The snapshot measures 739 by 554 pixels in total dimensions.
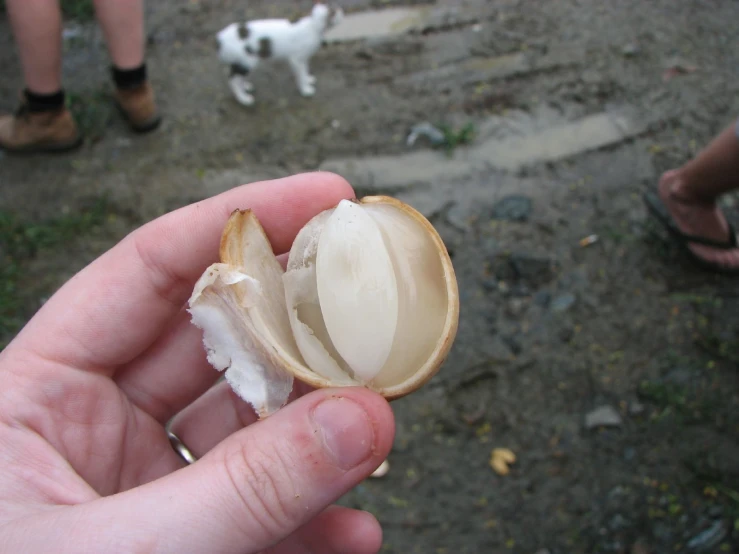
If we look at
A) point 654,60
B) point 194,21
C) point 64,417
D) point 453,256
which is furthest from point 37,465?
point 654,60

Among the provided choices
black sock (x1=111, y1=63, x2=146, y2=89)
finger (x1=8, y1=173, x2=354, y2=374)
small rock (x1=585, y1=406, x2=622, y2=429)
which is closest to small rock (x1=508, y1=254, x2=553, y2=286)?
small rock (x1=585, y1=406, x2=622, y2=429)

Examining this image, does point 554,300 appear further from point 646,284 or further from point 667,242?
point 667,242

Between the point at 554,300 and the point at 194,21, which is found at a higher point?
the point at 194,21

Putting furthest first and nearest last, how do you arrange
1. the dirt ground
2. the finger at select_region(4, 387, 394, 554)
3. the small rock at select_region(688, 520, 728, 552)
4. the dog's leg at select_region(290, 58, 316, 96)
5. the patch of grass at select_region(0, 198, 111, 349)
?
the dog's leg at select_region(290, 58, 316, 96), the patch of grass at select_region(0, 198, 111, 349), the dirt ground, the small rock at select_region(688, 520, 728, 552), the finger at select_region(4, 387, 394, 554)

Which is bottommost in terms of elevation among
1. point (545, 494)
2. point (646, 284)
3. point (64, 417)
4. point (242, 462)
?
point (545, 494)

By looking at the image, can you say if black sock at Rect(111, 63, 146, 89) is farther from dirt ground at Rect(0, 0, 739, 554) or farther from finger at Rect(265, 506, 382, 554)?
finger at Rect(265, 506, 382, 554)

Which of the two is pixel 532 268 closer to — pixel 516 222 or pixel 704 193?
pixel 516 222
